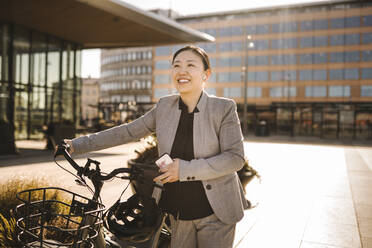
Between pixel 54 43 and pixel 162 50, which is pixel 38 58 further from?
A: pixel 162 50

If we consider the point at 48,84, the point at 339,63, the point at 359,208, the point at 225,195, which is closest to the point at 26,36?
the point at 48,84

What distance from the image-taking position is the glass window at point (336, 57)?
56656 millimetres

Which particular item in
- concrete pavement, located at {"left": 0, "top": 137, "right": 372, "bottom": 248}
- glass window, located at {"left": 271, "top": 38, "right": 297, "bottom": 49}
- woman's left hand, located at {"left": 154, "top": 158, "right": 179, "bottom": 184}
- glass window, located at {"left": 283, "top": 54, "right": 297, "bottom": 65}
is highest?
glass window, located at {"left": 271, "top": 38, "right": 297, "bottom": 49}

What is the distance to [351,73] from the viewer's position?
185 ft

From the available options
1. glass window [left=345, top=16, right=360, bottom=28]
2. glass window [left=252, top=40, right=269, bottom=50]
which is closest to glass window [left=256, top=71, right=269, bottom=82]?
glass window [left=252, top=40, right=269, bottom=50]

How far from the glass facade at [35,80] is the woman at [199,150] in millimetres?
17716

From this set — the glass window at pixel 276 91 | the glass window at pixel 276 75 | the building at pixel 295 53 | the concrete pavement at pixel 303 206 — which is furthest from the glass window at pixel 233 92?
the concrete pavement at pixel 303 206

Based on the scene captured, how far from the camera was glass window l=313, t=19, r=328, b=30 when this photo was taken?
5688 centimetres

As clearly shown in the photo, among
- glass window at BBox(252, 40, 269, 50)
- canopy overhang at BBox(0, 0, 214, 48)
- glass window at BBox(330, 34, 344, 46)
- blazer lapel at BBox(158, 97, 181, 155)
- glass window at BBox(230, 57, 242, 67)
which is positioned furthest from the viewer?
glass window at BBox(230, 57, 242, 67)

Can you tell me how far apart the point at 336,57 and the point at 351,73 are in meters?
3.43

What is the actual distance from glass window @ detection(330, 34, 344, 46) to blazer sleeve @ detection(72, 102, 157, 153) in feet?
198

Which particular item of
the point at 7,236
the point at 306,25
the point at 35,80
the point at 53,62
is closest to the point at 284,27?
the point at 306,25

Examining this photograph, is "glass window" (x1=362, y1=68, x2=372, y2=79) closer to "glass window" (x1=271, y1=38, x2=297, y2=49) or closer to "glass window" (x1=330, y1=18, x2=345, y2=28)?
"glass window" (x1=330, y1=18, x2=345, y2=28)

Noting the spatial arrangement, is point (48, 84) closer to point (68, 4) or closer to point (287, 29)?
point (68, 4)
